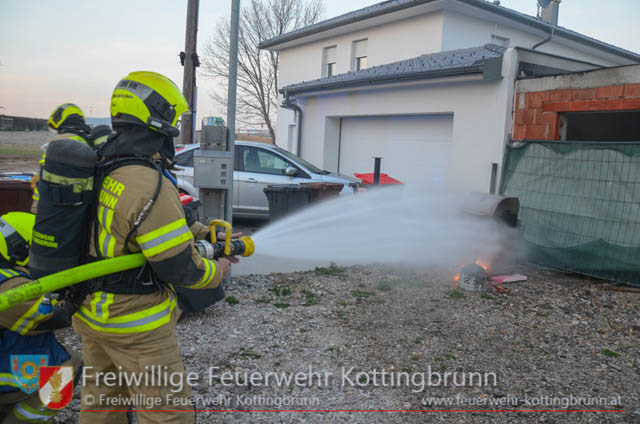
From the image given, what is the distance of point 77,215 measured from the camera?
2037 millimetres

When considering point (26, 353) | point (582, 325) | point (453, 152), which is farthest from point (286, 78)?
point (26, 353)

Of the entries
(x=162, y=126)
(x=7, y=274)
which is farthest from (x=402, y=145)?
(x=7, y=274)

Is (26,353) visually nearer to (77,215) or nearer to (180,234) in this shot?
(77,215)

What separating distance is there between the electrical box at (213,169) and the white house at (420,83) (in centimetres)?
520

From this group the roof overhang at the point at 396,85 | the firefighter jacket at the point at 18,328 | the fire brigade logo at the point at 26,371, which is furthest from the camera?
the roof overhang at the point at 396,85

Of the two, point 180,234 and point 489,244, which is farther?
point 489,244

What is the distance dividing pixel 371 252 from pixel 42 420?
549 cm

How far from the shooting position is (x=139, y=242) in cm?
204

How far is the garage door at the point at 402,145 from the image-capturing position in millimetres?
10234

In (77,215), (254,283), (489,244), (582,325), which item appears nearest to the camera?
(77,215)

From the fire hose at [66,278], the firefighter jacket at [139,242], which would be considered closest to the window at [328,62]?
the firefighter jacket at [139,242]

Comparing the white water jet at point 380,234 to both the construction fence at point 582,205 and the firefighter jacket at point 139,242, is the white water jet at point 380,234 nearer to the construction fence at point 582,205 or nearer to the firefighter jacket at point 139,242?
the construction fence at point 582,205

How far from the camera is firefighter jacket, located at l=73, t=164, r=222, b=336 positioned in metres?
2.04

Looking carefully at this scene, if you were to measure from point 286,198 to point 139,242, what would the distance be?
525cm
